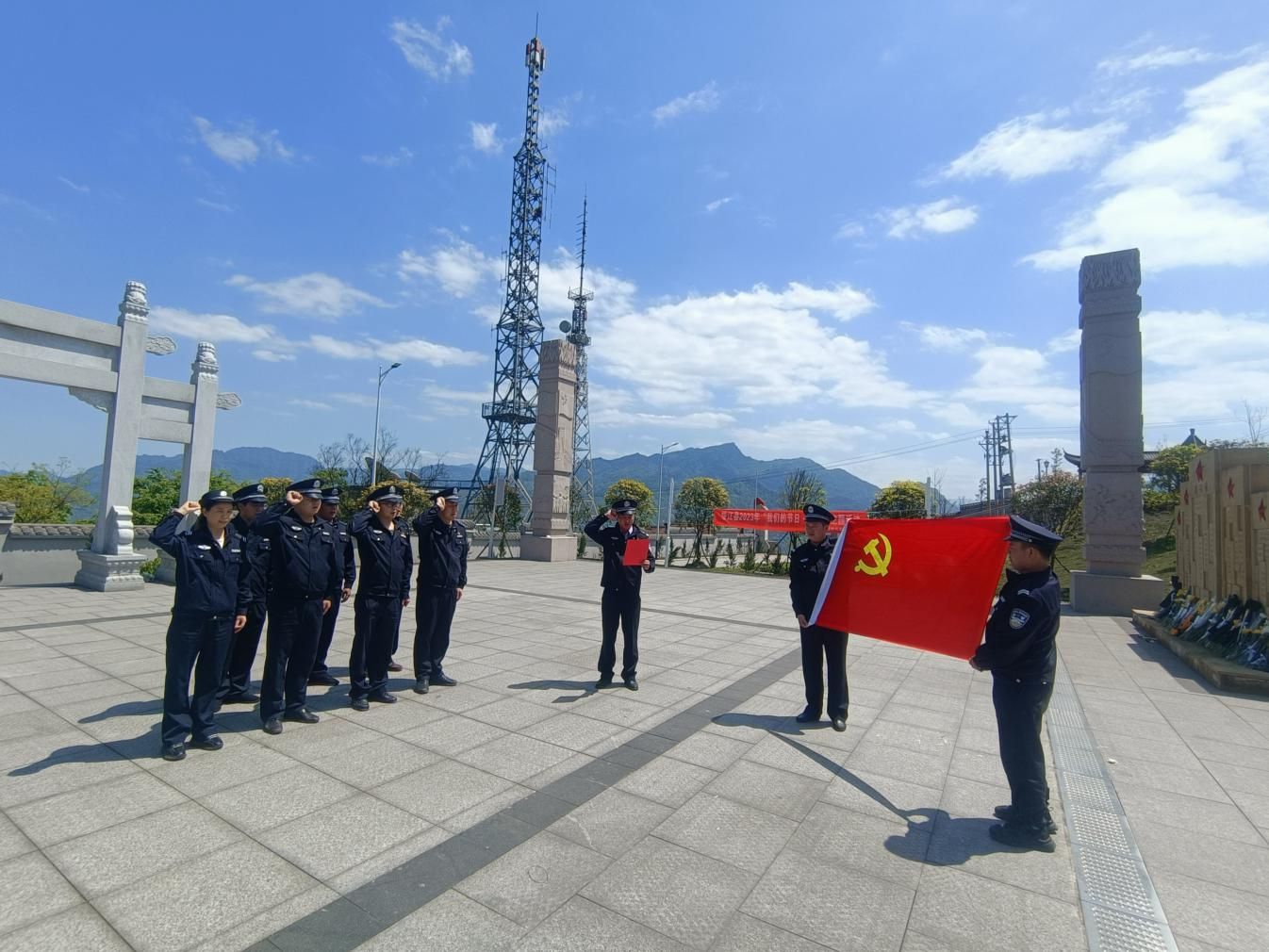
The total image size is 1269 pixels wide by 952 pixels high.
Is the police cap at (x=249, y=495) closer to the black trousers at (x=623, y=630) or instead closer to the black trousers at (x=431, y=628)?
the black trousers at (x=431, y=628)

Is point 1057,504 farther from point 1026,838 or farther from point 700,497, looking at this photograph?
point 700,497

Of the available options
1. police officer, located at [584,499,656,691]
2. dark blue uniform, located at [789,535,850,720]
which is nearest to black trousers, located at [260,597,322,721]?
police officer, located at [584,499,656,691]

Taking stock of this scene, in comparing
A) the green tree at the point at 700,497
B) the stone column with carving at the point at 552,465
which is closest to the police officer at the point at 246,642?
the stone column with carving at the point at 552,465

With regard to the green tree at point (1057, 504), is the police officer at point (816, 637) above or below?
below

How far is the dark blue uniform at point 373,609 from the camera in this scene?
557 cm

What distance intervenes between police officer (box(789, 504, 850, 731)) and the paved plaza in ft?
0.75

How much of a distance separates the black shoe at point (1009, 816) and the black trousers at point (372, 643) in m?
4.56

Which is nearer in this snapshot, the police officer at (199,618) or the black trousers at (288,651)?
the police officer at (199,618)

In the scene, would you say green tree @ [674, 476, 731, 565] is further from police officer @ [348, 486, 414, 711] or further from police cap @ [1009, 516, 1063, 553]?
police cap @ [1009, 516, 1063, 553]

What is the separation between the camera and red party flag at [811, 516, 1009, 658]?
4.23 metres

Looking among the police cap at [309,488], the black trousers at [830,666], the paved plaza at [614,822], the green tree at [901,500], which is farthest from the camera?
the green tree at [901,500]

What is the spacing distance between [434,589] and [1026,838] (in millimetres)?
4798

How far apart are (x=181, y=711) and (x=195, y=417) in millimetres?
11356

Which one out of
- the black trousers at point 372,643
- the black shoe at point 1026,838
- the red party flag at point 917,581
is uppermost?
the red party flag at point 917,581
